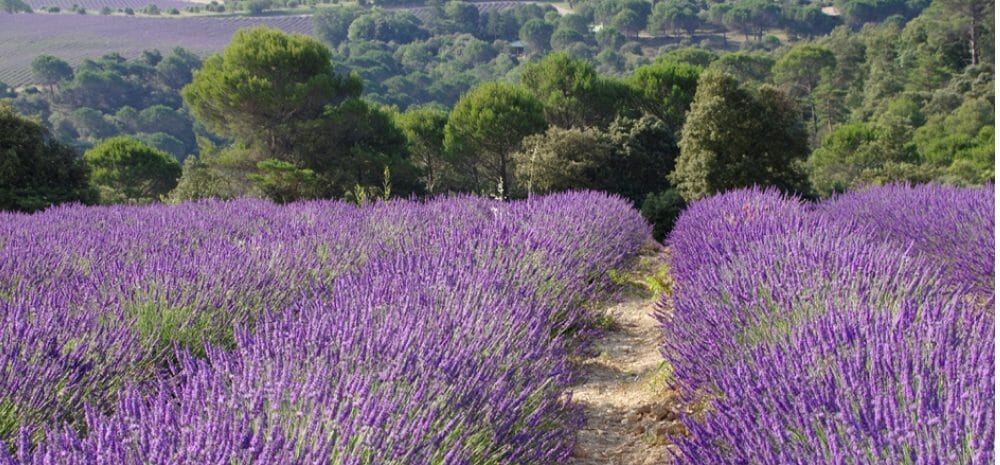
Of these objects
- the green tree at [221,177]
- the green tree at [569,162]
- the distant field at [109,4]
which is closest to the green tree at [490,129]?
the green tree at [569,162]

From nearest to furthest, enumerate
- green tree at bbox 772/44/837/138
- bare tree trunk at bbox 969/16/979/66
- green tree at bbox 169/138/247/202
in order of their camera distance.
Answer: green tree at bbox 169/138/247/202 < bare tree trunk at bbox 969/16/979/66 < green tree at bbox 772/44/837/138

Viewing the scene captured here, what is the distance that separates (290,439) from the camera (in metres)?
1.53

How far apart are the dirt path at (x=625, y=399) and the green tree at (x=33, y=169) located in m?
10.9

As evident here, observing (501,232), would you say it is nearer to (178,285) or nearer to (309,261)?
(309,261)

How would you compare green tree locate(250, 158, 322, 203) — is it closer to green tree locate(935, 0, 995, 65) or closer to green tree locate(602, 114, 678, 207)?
green tree locate(602, 114, 678, 207)

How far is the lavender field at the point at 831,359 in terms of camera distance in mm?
1518

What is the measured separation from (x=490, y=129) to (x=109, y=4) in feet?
483

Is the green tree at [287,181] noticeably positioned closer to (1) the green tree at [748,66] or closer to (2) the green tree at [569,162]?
(2) the green tree at [569,162]

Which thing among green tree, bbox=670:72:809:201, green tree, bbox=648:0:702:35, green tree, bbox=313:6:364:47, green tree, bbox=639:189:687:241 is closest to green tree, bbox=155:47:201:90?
green tree, bbox=313:6:364:47

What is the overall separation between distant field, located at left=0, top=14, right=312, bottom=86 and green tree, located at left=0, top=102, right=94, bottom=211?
7160 centimetres

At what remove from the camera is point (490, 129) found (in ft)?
81.2

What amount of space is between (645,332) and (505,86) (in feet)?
71.7

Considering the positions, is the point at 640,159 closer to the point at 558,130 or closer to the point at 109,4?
the point at 558,130

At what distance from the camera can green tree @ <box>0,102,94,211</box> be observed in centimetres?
1259
